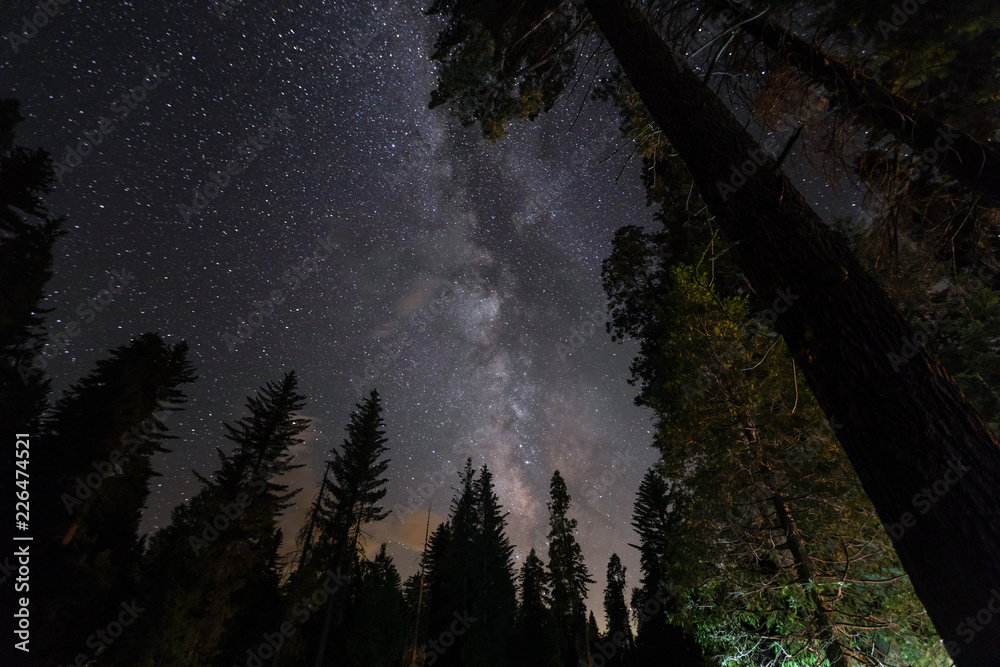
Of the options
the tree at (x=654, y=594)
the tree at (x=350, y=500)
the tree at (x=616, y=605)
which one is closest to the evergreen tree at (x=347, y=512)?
the tree at (x=350, y=500)

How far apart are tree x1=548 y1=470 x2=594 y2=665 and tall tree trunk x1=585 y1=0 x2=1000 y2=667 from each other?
29.3m

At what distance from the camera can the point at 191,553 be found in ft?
51.6

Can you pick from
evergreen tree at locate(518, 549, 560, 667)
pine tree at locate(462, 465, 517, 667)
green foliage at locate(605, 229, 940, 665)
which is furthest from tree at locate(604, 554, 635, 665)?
green foliage at locate(605, 229, 940, 665)

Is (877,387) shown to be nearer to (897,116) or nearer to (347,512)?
(897,116)

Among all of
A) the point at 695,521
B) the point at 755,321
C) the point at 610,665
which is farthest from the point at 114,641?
the point at 610,665

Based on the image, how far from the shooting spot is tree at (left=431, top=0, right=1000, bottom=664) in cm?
161

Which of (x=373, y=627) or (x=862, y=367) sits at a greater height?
(x=373, y=627)

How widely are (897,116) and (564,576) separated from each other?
29840 millimetres

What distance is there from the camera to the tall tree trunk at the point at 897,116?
3.65m

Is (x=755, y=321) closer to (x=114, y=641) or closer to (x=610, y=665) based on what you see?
(x=114, y=641)

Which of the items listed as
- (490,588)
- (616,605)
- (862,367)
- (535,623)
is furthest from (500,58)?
(616,605)

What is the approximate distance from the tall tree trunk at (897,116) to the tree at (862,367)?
1410 millimetres

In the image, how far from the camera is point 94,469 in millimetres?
14938

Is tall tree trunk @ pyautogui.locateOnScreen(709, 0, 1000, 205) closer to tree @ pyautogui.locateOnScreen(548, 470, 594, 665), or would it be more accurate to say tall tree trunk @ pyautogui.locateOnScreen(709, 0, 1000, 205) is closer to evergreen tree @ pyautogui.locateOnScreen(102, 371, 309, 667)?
evergreen tree @ pyautogui.locateOnScreen(102, 371, 309, 667)
